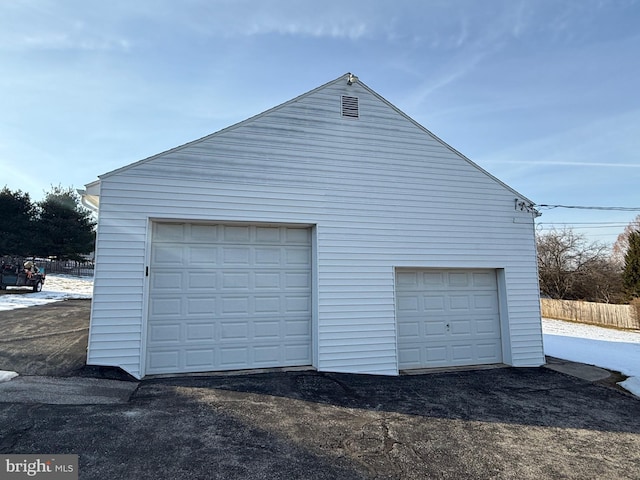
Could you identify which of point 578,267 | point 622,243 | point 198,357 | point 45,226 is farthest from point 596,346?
point 45,226

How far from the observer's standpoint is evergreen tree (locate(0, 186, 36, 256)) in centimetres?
2255

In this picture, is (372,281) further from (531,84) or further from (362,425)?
(531,84)

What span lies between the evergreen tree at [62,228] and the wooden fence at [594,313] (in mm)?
31725

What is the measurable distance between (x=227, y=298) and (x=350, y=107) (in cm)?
481

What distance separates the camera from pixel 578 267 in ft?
80.3

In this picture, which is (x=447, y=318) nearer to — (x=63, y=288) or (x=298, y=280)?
(x=298, y=280)

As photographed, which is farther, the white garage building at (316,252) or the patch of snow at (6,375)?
the white garage building at (316,252)

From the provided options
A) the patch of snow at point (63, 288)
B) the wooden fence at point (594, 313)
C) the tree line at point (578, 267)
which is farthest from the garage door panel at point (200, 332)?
the tree line at point (578, 267)

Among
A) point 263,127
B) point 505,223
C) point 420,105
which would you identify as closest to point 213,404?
point 263,127

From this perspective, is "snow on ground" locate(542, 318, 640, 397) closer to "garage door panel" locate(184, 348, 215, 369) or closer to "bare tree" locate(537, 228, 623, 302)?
"garage door panel" locate(184, 348, 215, 369)

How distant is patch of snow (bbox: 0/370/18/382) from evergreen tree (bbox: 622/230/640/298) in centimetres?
2563

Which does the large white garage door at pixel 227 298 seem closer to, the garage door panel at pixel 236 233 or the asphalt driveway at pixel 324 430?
the garage door panel at pixel 236 233

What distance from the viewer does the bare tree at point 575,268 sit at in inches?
915

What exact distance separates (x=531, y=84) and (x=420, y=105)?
10.0ft
